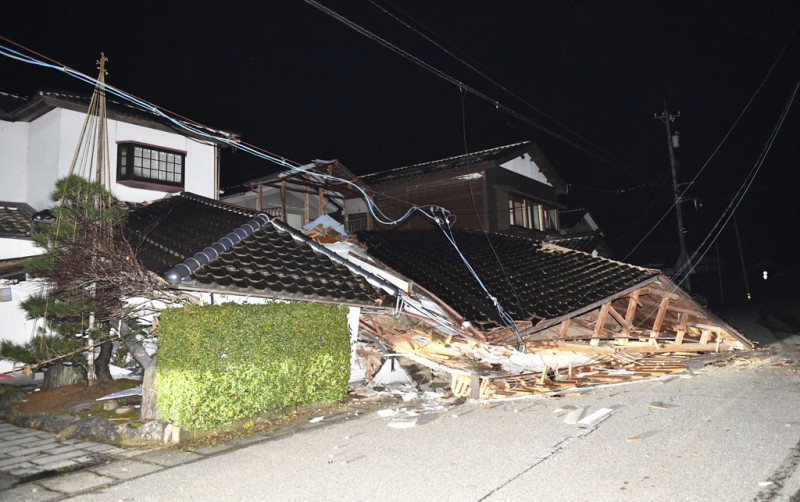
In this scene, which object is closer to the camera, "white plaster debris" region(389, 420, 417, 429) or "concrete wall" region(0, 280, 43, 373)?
"white plaster debris" region(389, 420, 417, 429)

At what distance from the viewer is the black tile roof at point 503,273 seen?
10.4m

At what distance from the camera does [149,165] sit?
1520 centimetres

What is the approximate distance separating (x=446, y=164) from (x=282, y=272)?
1805 cm

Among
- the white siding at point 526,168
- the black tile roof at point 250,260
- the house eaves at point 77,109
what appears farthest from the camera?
the white siding at point 526,168

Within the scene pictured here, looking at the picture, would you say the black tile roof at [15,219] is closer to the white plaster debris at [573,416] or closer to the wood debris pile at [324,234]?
the wood debris pile at [324,234]

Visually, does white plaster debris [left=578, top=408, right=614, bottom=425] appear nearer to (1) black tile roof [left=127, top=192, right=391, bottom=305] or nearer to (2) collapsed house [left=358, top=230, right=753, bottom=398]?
(2) collapsed house [left=358, top=230, right=753, bottom=398]

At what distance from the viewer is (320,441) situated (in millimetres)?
6531

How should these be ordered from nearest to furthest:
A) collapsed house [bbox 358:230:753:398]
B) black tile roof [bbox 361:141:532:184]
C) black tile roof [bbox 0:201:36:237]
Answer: collapsed house [bbox 358:230:753:398] < black tile roof [bbox 0:201:36:237] < black tile roof [bbox 361:141:532:184]

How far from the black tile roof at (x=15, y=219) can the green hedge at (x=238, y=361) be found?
8154 millimetres

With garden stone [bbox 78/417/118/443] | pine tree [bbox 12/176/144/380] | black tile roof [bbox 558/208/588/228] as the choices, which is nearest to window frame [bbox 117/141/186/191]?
pine tree [bbox 12/176/144/380]

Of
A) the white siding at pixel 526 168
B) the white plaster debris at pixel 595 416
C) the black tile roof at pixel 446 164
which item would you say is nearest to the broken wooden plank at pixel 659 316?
the white plaster debris at pixel 595 416

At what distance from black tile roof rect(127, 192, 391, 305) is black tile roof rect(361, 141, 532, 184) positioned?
1469cm

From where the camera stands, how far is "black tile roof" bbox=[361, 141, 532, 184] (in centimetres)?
2450

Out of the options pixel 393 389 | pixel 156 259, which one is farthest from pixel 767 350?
pixel 156 259
